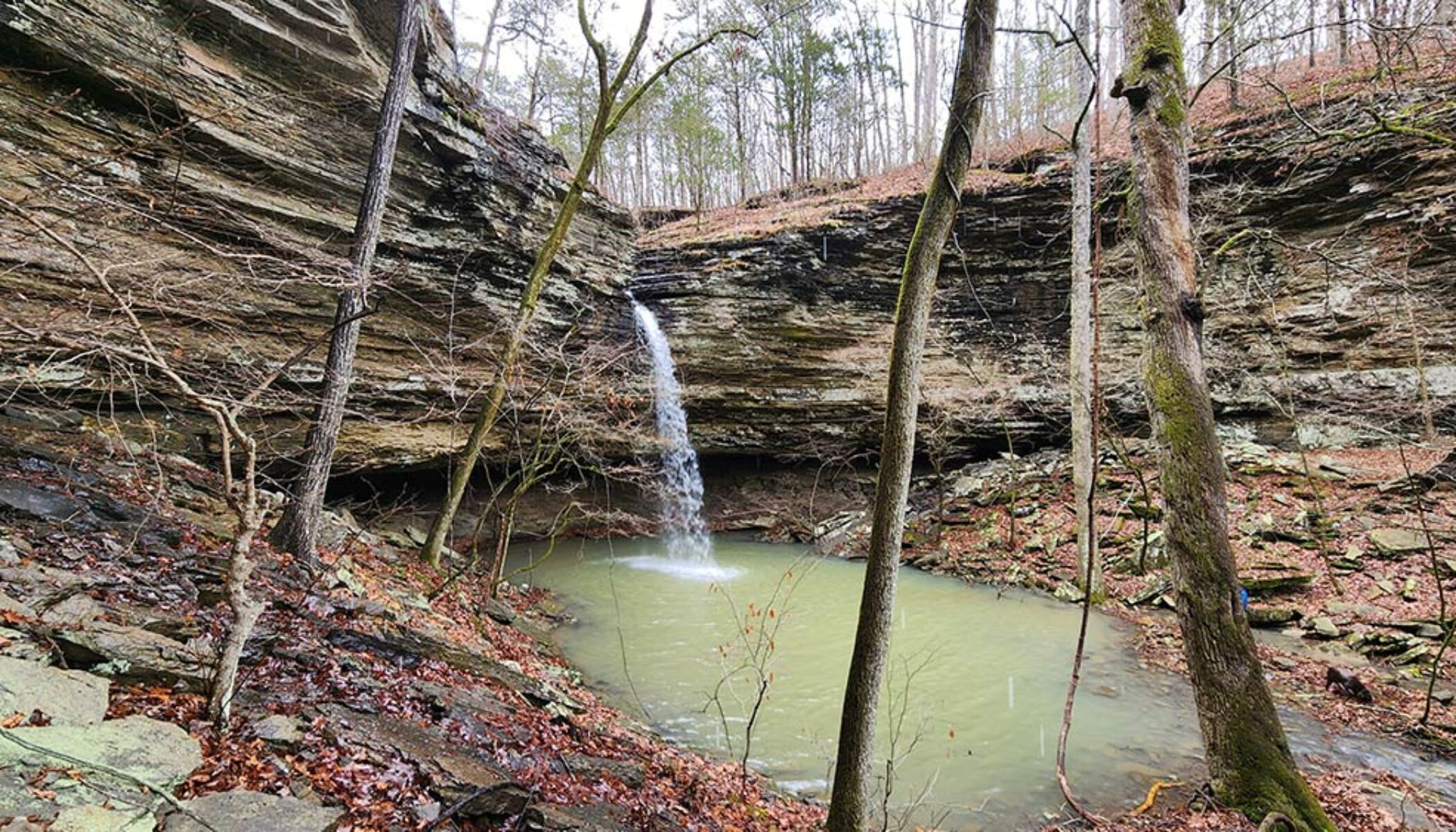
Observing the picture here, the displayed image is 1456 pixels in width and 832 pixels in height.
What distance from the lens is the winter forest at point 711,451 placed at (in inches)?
121

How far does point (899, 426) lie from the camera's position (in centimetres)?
334

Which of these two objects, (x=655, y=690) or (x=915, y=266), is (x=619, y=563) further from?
(x=915, y=266)

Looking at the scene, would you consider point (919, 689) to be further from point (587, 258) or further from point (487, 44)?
point (487, 44)

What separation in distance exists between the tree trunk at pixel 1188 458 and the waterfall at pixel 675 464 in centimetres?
1100

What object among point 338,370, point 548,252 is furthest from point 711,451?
point 338,370

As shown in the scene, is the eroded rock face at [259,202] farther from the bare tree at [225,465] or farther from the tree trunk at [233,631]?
the tree trunk at [233,631]

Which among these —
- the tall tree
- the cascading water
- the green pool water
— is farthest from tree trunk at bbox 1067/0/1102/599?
the cascading water

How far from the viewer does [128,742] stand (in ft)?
6.79

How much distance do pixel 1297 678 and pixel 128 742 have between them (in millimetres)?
9325

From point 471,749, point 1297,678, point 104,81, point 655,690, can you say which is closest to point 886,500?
point 471,749

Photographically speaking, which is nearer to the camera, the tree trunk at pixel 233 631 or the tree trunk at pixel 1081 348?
the tree trunk at pixel 233 631

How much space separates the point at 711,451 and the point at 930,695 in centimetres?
1082

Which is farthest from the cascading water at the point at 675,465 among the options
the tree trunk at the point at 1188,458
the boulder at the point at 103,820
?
the boulder at the point at 103,820

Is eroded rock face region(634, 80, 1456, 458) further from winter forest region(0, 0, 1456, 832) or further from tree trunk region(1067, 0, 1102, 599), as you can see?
tree trunk region(1067, 0, 1102, 599)
